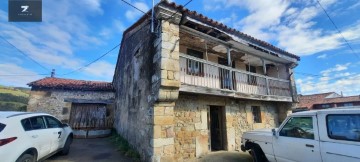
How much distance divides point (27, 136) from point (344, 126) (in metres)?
6.71

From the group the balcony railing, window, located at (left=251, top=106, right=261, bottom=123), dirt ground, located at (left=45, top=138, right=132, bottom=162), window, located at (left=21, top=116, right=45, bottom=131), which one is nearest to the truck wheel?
the balcony railing

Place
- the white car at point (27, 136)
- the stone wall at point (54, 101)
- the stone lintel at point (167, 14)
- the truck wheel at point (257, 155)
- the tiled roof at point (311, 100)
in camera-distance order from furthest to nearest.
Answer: the tiled roof at point (311, 100)
the stone wall at point (54, 101)
the stone lintel at point (167, 14)
the truck wheel at point (257, 155)
the white car at point (27, 136)

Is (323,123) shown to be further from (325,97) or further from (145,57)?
(325,97)

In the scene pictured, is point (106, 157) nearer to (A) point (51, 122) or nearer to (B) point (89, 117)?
(A) point (51, 122)

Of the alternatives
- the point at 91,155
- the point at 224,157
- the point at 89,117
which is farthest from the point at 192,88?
the point at 89,117

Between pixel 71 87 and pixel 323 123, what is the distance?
576 inches

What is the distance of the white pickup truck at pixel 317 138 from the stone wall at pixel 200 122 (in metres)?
2.42

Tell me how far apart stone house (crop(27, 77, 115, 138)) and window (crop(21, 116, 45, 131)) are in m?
5.76

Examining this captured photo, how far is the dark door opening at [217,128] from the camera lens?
8.11 meters

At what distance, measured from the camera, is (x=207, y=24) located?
698 centimetres

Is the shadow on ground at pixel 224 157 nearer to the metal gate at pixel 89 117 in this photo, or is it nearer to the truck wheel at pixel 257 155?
the truck wheel at pixel 257 155

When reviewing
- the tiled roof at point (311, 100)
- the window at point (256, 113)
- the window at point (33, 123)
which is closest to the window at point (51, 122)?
the window at point (33, 123)

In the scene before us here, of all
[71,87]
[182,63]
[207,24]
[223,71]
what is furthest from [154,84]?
[71,87]

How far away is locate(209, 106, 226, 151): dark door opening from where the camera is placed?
26.6ft
